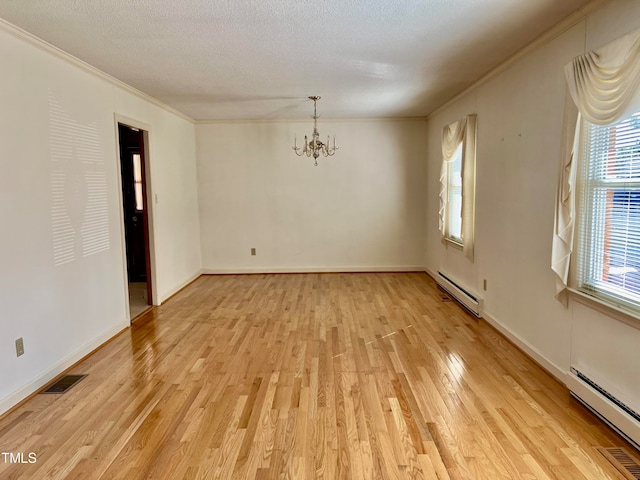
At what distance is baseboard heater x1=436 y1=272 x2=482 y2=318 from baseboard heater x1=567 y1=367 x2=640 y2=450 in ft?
5.48

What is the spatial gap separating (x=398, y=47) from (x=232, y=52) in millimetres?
1334

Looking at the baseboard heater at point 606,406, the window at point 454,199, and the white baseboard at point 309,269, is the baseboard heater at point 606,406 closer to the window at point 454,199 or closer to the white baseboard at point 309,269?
the window at point 454,199

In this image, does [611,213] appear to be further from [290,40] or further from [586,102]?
[290,40]

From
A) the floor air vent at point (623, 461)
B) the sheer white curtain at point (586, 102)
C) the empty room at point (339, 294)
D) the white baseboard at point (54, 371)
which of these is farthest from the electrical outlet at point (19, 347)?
the sheer white curtain at point (586, 102)

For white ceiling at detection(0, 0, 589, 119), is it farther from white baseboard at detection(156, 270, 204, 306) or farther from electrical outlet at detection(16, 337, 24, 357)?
white baseboard at detection(156, 270, 204, 306)

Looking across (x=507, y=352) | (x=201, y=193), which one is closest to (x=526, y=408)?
(x=507, y=352)

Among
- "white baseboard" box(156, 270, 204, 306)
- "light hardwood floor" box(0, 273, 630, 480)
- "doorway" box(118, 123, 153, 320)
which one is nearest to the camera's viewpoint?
"light hardwood floor" box(0, 273, 630, 480)

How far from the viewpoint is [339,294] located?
214 inches

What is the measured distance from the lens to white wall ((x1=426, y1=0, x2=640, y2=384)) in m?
2.81

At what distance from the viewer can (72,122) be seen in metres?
3.39

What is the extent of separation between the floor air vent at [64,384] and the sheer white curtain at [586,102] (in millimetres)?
3546

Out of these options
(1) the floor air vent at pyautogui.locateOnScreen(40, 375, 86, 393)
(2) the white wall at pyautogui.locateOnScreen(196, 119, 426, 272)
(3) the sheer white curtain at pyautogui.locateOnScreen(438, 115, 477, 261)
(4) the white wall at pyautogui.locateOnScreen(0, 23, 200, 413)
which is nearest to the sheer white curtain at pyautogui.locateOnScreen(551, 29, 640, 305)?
(3) the sheer white curtain at pyautogui.locateOnScreen(438, 115, 477, 261)

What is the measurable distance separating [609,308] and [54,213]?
151 inches

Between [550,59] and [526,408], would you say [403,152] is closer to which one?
[550,59]
